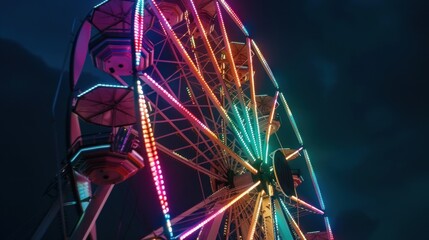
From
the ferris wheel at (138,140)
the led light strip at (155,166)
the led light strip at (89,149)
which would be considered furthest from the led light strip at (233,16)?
the led light strip at (155,166)

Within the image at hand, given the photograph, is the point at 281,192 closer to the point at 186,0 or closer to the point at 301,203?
the point at 301,203

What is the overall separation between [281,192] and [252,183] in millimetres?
1417

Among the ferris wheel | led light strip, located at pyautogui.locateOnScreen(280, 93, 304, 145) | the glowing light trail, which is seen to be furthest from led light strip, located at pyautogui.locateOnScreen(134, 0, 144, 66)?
led light strip, located at pyautogui.locateOnScreen(280, 93, 304, 145)

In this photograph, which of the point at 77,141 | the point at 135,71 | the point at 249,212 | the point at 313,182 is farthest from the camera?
the point at 313,182

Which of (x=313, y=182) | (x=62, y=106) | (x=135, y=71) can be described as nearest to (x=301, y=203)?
(x=313, y=182)

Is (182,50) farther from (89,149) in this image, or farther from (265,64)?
(265,64)

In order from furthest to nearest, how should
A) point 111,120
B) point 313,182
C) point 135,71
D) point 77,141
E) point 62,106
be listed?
point 62,106, point 313,182, point 111,120, point 77,141, point 135,71

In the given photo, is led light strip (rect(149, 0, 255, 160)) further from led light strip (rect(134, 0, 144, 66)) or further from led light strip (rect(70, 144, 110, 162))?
led light strip (rect(70, 144, 110, 162))

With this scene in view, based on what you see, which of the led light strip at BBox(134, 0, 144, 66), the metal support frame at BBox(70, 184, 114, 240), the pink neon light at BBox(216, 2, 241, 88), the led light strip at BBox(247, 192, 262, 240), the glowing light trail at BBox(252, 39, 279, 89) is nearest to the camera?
the led light strip at BBox(134, 0, 144, 66)

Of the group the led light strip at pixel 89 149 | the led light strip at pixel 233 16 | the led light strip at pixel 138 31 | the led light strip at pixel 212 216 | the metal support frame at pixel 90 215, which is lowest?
the led light strip at pixel 212 216

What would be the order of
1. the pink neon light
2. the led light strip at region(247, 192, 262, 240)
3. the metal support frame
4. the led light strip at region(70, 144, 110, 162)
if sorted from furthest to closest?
the pink neon light
the metal support frame
the led light strip at region(247, 192, 262, 240)
the led light strip at region(70, 144, 110, 162)

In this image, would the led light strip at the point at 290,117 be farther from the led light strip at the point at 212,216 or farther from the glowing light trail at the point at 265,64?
the led light strip at the point at 212,216

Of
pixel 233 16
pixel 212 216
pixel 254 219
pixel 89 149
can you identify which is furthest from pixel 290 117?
pixel 89 149

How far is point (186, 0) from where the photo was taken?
15.4 metres
